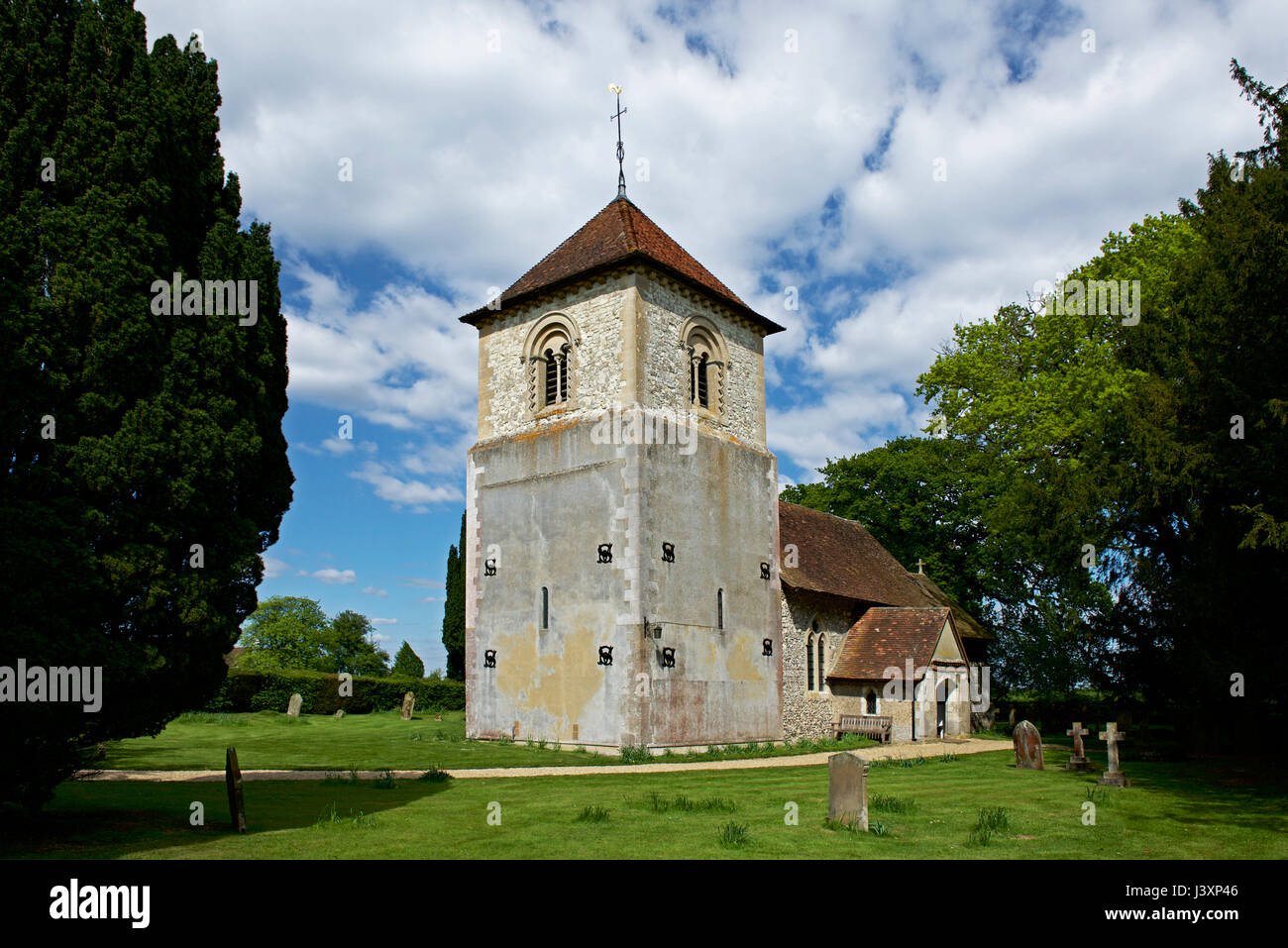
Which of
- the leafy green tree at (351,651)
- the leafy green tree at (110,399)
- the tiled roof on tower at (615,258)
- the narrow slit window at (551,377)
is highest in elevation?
the tiled roof on tower at (615,258)

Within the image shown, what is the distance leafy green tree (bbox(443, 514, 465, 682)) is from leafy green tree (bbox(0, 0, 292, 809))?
34.4 metres

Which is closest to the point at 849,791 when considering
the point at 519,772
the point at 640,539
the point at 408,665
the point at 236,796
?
the point at 236,796

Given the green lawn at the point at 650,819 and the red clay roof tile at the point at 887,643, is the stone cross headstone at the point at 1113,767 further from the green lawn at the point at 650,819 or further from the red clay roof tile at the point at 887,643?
the red clay roof tile at the point at 887,643

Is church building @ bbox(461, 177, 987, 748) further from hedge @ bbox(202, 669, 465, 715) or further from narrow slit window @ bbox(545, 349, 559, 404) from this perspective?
hedge @ bbox(202, 669, 465, 715)

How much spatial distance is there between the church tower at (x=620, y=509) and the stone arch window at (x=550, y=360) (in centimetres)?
5

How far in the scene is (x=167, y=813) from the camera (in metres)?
11.5

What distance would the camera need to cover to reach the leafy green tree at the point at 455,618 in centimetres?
4522

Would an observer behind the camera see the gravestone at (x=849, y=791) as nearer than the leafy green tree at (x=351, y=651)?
Yes

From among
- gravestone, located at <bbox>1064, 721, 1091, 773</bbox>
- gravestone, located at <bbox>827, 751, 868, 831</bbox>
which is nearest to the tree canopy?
gravestone, located at <bbox>1064, 721, 1091, 773</bbox>

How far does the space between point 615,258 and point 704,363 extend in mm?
4298

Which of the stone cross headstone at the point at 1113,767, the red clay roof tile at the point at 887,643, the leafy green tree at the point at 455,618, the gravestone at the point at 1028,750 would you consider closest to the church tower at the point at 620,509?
the red clay roof tile at the point at 887,643

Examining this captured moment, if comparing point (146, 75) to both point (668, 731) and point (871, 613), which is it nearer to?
point (668, 731)

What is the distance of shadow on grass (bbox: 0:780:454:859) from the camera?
917cm
